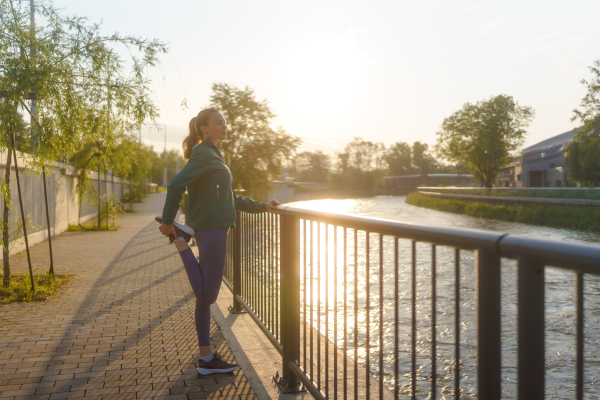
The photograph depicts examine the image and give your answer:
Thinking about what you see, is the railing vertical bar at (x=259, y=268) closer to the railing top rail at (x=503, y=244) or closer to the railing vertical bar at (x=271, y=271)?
the railing vertical bar at (x=271, y=271)

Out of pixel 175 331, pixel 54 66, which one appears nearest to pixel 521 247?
pixel 175 331

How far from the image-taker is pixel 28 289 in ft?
21.9

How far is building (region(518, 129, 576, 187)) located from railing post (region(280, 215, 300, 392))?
6511cm

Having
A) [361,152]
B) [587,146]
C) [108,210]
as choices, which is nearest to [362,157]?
[361,152]

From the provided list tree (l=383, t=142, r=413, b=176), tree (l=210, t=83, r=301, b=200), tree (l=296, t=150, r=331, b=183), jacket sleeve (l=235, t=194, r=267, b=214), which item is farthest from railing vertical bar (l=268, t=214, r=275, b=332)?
tree (l=383, t=142, r=413, b=176)

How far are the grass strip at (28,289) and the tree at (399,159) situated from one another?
153073 mm

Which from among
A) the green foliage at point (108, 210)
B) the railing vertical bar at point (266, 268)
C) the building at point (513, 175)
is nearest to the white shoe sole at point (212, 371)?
the railing vertical bar at point (266, 268)

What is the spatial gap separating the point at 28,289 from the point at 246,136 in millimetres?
17722

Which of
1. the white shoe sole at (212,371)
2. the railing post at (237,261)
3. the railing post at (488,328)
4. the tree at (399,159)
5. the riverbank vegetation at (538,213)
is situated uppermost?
the tree at (399,159)

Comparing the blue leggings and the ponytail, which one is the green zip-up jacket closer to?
the blue leggings

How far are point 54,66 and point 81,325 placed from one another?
3241 millimetres

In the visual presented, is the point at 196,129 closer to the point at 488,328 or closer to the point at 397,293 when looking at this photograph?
the point at 397,293

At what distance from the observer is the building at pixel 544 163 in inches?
2501

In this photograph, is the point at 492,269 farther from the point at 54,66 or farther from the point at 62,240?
the point at 62,240
